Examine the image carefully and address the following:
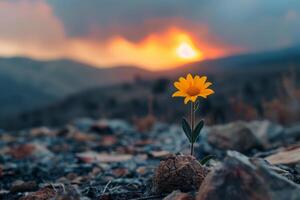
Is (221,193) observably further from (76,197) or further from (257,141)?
(257,141)

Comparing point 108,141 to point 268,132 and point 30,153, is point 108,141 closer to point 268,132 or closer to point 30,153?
point 30,153

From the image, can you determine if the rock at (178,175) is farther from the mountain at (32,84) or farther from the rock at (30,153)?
the mountain at (32,84)

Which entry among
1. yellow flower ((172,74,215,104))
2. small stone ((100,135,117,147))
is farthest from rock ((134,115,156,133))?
yellow flower ((172,74,215,104))

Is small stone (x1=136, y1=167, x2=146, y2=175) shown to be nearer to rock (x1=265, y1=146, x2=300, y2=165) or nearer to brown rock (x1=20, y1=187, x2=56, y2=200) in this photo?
rock (x1=265, y1=146, x2=300, y2=165)

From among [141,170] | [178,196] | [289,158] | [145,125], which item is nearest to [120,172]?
[141,170]

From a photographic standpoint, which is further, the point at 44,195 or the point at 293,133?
the point at 293,133

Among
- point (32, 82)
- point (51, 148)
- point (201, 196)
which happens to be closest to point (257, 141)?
point (51, 148)
